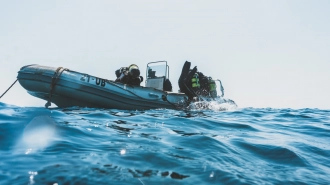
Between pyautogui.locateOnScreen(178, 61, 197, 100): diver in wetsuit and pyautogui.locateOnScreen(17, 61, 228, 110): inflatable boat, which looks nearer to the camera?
pyautogui.locateOnScreen(17, 61, 228, 110): inflatable boat

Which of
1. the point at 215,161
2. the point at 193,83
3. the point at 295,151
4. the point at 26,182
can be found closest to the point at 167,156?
the point at 215,161

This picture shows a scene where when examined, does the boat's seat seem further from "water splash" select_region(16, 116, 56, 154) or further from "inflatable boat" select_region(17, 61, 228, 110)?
"water splash" select_region(16, 116, 56, 154)

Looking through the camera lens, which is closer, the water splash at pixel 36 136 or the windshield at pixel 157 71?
the water splash at pixel 36 136

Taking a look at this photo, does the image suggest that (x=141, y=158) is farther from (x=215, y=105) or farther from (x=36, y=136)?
(x=215, y=105)

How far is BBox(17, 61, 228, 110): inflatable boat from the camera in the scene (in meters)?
8.93

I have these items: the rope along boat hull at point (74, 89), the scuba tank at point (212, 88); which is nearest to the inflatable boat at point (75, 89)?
the rope along boat hull at point (74, 89)

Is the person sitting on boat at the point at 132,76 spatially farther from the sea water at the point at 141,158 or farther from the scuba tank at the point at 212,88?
the sea water at the point at 141,158

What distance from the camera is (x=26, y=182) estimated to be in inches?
71.1

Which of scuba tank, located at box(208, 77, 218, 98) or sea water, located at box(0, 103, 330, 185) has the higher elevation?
scuba tank, located at box(208, 77, 218, 98)

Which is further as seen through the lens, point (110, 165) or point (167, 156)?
point (167, 156)

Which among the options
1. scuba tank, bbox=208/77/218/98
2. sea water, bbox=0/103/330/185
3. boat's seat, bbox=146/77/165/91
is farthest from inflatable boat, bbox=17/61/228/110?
sea water, bbox=0/103/330/185

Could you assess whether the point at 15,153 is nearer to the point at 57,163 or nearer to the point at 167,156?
the point at 57,163

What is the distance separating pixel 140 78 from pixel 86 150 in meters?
7.62

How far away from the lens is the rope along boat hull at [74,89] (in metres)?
8.92
